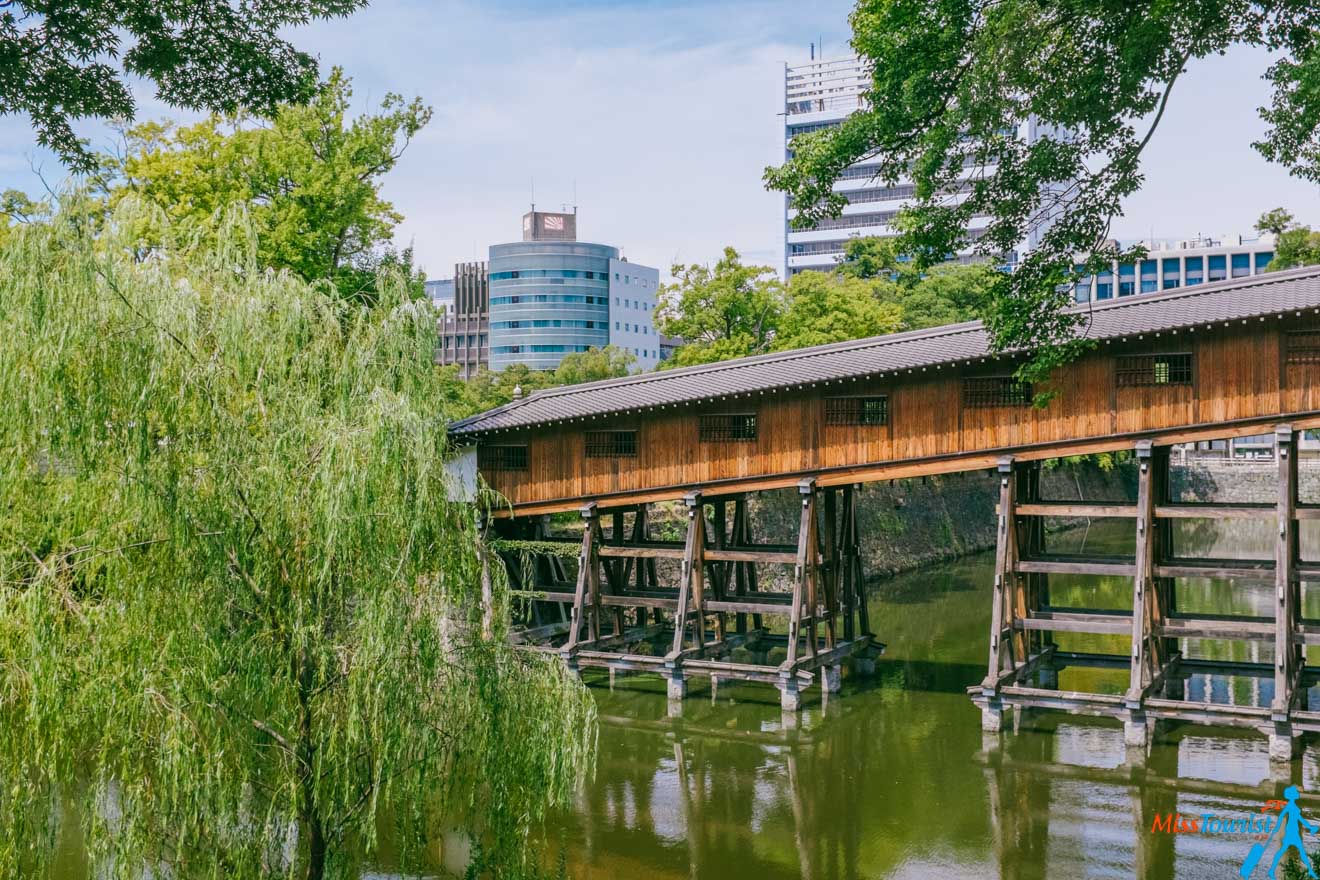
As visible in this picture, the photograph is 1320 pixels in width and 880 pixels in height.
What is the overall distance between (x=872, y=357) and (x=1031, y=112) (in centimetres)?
854

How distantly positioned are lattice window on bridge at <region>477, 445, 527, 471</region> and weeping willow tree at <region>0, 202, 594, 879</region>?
14222 mm

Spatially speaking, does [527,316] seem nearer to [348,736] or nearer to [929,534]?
[929,534]

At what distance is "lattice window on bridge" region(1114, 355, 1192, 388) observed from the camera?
18391mm

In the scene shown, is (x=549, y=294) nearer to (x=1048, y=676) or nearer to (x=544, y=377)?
(x=544, y=377)

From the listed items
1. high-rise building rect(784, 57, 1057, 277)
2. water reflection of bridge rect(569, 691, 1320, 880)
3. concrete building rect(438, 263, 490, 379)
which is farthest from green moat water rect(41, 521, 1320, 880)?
high-rise building rect(784, 57, 1057, 277)

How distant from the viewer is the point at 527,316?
80500 millimetres

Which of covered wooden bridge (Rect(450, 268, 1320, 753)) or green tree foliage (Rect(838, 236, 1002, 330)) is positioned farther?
green tree foliage (Rect(838, 236, 1002, 330))

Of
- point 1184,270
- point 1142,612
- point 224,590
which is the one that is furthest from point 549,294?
point 224,590

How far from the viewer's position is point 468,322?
83938 millimetres

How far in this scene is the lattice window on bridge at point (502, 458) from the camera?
2412 centimetres

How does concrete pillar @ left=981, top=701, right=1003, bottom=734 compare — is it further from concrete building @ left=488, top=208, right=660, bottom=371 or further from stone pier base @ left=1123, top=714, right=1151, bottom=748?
concrete building @ left=488, top=208, right=660, bottom=371

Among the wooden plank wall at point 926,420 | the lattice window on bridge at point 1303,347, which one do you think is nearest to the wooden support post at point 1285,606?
the wooden plank wall at point 926,420

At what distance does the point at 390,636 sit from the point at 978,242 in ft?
26.7

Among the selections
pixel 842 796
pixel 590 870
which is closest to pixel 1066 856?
pixel 842 796
